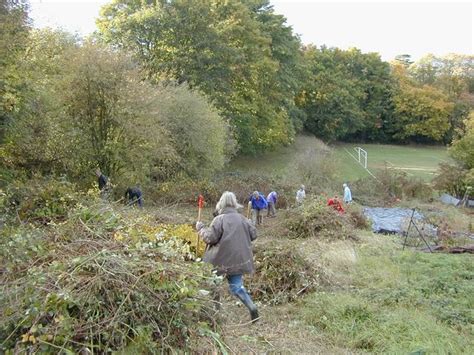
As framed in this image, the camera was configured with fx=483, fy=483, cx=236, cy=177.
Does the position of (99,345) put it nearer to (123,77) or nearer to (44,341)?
(44,341)

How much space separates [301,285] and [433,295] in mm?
2068

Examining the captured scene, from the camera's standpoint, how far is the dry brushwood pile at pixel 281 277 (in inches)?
297

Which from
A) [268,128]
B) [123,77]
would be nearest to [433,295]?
[123,77]

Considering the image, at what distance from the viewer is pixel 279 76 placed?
34.8 metres

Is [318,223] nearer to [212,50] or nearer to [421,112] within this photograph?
[212,50]

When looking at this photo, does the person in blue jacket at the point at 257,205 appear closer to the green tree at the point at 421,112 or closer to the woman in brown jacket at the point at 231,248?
the woman in brown jacket at the point at 231,248

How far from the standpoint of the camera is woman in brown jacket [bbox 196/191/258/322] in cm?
609

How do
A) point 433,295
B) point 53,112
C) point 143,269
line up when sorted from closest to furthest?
point 143,269
point 433,295
point 53,112

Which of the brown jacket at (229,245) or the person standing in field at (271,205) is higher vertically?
the brown jacket at (229,245)

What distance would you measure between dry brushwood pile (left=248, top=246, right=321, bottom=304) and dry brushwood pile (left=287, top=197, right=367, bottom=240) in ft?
15.8

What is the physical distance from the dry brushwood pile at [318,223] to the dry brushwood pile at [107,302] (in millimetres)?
8555

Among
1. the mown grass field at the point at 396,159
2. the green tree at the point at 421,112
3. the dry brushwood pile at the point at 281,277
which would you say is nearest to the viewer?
the dry brushwood pile at the point at 281,277

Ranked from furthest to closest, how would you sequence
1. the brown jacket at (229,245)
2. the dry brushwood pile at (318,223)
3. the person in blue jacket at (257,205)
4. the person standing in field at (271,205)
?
the person standing in field at (271,205), the person in blue jacket at (257,205), the dry brushwood pile at (318,223), the brown jacket at (229,245)

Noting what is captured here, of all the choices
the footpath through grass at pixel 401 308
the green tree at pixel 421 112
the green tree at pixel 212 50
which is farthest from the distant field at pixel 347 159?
the footpath through grass at pixel 401 308
